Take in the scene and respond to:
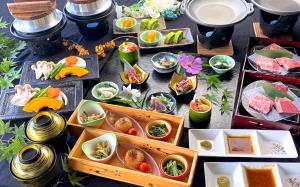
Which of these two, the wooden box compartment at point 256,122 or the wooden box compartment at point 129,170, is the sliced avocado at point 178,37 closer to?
the wooden box compartment at point 256,122

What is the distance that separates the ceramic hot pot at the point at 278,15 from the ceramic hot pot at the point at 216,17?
0.29 feet

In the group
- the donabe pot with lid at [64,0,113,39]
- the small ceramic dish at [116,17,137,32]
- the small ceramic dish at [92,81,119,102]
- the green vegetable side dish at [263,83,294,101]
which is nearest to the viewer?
the green vegetable side dish at [263,83,294,101]

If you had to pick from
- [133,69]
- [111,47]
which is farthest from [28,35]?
[133,69]

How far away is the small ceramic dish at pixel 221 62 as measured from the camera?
5.71ft

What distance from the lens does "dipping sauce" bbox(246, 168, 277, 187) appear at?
4.16 feet

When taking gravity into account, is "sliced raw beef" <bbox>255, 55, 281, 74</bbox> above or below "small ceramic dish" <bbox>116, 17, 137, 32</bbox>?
above

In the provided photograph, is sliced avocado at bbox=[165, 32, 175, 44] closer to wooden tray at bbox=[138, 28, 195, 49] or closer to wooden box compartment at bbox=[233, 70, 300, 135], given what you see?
wooden tray at bbox=[138, 28, 195, 49]

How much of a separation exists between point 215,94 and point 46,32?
1.02 m

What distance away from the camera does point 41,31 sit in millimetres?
1846

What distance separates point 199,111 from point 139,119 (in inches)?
11.0

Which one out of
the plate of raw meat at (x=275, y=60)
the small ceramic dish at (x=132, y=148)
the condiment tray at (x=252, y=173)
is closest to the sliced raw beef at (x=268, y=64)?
the plate of raw meat at (x=275, y=60)

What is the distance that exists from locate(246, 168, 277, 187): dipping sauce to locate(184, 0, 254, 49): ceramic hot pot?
82cm

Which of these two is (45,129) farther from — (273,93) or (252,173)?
(273,93)

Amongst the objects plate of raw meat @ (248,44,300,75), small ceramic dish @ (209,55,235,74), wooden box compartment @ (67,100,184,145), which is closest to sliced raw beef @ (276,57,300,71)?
plate of raw meat @ (248,44,300,75)
